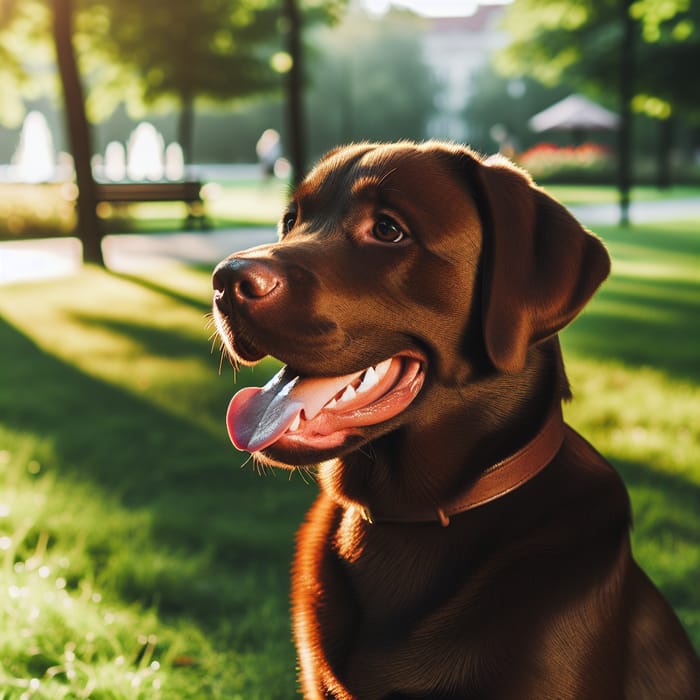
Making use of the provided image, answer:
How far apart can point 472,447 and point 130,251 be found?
1529 cm

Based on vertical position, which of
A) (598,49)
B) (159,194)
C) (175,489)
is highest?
(175,489)

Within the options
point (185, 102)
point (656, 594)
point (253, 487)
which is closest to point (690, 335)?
point (253, 487)

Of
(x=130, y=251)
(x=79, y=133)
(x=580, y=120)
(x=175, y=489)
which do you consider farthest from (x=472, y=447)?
(x=580, y=120)

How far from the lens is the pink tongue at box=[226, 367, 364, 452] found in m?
2.40

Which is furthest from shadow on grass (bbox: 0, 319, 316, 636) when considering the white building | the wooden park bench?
the white building

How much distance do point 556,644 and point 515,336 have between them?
2.34 ft

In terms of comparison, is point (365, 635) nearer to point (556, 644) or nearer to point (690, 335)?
point (556, 644)

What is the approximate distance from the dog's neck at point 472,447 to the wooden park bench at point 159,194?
1570 cm

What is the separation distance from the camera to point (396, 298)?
2.45m

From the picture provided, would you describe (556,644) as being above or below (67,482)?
above

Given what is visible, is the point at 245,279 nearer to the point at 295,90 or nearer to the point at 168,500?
the point at 168,500

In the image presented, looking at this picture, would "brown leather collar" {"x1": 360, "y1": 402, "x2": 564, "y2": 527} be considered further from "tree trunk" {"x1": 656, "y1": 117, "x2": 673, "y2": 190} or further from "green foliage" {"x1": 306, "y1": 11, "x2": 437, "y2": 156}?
"green foliage" {"x1": 306, "y1": 11, "x2": 437, "y2": 156}

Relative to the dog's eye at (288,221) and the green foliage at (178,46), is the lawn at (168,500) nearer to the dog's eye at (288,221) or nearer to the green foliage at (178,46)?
the dog's eye at (288,221)

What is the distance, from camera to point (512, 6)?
82.6 feet
